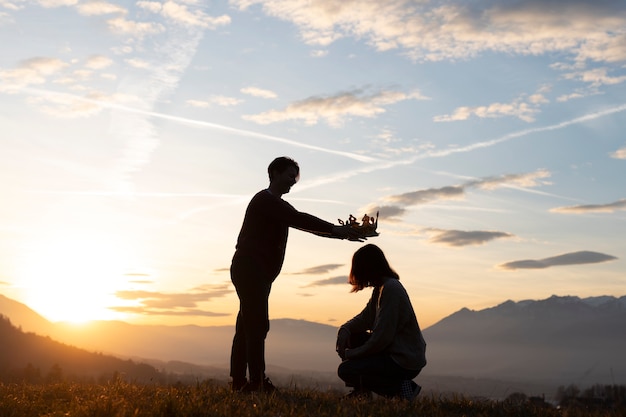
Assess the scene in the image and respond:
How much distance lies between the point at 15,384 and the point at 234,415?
6657 mm

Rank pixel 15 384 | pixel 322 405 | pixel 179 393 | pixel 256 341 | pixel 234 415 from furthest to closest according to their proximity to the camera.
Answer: pixel 15 384
pixel 256 341
pixel 179 393
pixel 322 405
pixel 234 415

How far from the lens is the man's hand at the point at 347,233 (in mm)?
9445

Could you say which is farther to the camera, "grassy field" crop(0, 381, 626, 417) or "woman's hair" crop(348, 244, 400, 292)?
"woman's hair" crop(348, 244, 400, 292)

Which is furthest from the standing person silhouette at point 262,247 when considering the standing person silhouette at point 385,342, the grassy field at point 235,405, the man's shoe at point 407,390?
the man's shoe at point 407,390

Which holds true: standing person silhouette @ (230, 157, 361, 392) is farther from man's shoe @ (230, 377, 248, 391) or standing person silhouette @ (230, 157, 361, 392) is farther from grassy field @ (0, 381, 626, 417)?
grassy field @ (0, 381, 626, 417)

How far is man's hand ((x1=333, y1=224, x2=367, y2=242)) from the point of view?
945cm

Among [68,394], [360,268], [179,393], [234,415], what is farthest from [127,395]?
[360,268]

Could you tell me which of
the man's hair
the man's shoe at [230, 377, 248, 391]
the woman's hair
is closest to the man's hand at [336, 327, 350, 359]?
the woman's hair

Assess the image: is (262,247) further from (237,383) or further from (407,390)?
(407,390)

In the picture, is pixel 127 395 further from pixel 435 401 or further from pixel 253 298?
pixel 435 401

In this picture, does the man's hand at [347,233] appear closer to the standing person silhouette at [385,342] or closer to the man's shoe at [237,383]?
the standing person silhouette at [385,342]

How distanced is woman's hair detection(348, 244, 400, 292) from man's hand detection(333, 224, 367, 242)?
19cm

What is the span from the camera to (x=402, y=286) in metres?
9.56

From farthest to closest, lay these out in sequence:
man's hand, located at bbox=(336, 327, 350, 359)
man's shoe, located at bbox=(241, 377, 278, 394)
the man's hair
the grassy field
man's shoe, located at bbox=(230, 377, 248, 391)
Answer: man's hand, located at bbox=(336, 327, 350, 359) → man's shoe, located at bbox=(230, 377, 248, 391) → the man's hair → man's shoe, located at bbox=(241, 377, 278, 394) → the grassy field
